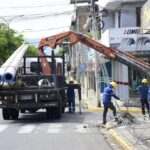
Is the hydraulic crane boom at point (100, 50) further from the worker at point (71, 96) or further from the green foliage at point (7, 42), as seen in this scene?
the green foliage at point (7, 42)

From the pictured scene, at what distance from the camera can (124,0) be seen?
4047 cm

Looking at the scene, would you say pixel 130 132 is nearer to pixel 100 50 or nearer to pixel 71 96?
pixel 100 50

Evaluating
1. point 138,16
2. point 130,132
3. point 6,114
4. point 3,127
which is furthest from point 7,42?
point 130,132

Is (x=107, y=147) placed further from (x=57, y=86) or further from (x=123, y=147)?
(x=57, y=86)

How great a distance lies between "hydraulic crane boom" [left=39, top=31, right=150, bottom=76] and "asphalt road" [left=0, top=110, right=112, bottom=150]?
A: 2.80 m

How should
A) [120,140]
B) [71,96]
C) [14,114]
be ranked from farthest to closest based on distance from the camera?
1. [71,96]
2. [14,114]
3. [120,140]

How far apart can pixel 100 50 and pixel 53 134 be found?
755 centimetres

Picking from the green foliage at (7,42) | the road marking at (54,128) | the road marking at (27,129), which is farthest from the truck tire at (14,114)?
the green foliage at (7,42)

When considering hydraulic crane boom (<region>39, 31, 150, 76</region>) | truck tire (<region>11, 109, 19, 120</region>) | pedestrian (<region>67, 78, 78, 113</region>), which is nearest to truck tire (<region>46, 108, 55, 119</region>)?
truck tire (<region>11, 109, 19, 120</region>)

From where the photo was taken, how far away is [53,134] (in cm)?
1839

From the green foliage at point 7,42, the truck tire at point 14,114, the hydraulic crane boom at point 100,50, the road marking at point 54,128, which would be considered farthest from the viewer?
the green foliage at point 7,42

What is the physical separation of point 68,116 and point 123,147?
38.0 feet

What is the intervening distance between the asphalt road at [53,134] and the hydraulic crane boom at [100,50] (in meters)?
2.80

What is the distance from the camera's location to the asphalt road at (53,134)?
50.2 ft
